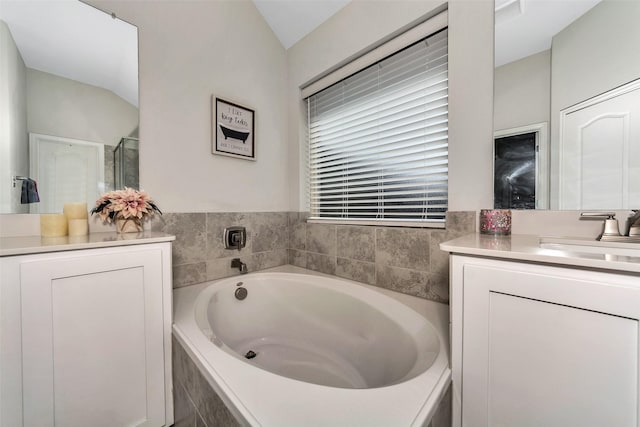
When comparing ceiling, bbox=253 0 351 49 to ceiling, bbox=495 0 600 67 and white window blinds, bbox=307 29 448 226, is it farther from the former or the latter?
ceiling, bbox=495 0 600 67

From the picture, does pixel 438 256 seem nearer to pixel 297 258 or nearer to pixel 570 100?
pixel 570 100

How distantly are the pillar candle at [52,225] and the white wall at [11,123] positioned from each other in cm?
12

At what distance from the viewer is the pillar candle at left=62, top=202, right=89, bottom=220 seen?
3.58ft

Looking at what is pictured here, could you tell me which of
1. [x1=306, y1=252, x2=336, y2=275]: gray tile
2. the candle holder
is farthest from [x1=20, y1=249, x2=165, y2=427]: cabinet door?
the candle holder

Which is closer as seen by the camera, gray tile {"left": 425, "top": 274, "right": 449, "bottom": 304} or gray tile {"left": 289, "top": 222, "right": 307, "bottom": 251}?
gray tile {"left": 425, "top": 274, "right": 449, "bottom": 304}

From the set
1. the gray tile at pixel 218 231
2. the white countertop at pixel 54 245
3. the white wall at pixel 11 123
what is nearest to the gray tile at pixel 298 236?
the gray tile at pixel 218 231

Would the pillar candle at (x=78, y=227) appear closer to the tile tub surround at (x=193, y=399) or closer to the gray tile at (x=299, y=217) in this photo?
the tile tub surround at (x=193, y=399)

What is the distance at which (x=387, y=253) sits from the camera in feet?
4.95

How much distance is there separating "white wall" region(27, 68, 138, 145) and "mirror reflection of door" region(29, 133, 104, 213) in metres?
0.05

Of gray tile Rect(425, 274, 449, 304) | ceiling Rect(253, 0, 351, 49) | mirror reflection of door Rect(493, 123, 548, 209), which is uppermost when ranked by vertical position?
ceiling Rect(253, 0, 351, 49)

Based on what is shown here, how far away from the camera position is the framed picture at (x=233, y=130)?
1.69m

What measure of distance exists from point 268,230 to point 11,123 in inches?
55.8

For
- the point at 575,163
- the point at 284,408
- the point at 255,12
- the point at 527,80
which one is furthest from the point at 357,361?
the point at 255,12

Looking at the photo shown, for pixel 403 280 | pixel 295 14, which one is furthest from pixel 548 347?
pixel 295 14
